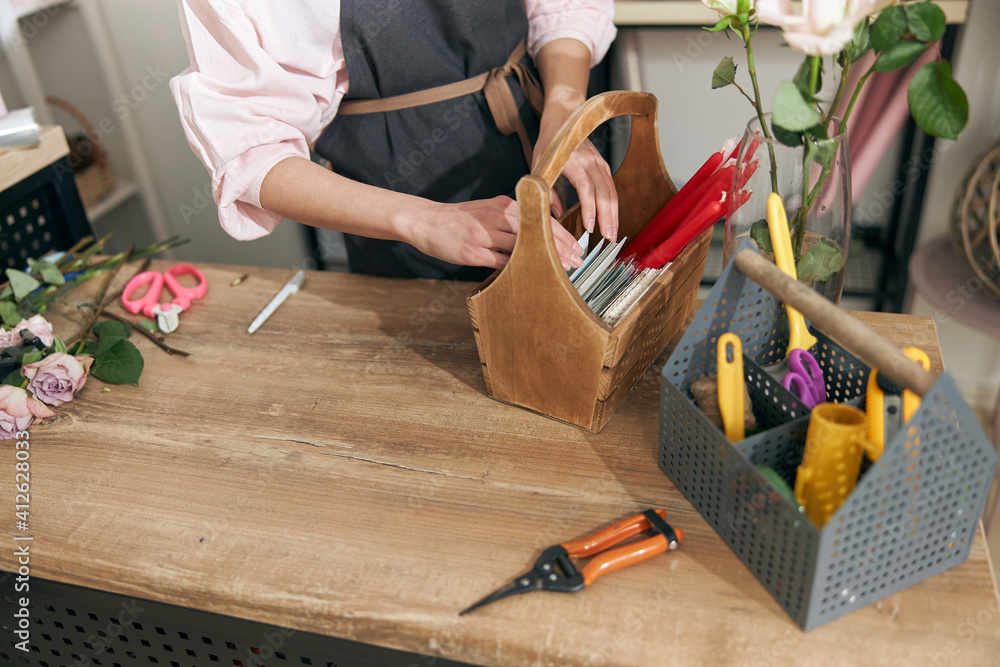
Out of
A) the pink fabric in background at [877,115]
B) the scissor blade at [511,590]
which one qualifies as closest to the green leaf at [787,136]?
the scissor blade at [511,590]

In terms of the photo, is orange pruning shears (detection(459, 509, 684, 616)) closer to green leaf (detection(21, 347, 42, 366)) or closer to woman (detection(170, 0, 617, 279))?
woman (detection(170, 0, 617, 279))

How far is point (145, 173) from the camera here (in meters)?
2.05

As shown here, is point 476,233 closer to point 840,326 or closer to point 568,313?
point 568,313

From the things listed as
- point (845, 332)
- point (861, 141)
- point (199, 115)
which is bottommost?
point (861, 141)

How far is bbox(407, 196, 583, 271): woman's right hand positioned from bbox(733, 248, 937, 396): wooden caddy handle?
0.55ft

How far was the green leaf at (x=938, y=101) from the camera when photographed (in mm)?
544

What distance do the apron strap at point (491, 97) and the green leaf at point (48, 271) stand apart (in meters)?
0.47

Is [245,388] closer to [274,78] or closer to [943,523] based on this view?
[274,78]

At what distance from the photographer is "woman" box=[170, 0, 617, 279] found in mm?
789

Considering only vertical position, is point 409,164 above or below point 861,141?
above

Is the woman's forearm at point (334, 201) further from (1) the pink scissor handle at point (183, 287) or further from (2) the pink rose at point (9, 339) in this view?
(2) the pink rose at point (9, 339)

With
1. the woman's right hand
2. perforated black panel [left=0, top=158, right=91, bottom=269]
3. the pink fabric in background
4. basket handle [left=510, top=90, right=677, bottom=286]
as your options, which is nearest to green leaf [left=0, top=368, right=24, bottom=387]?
perforated black panel [left=0, top=158, right=91, bottom=269]

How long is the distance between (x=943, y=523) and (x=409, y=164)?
0.79 m

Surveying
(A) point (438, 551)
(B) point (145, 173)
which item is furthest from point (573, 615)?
(B) point (145, 173)
